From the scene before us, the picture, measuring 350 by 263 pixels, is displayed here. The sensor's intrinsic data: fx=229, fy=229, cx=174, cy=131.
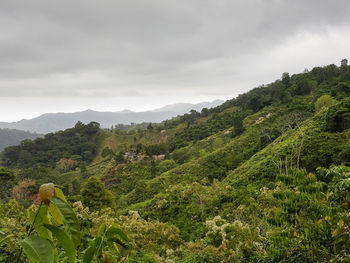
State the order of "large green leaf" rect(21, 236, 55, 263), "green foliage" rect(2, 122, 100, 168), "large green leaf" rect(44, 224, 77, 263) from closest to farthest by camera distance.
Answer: "large green leaf" rect(21, 236, 55, 263)
"large green leaf" rect(44, 224, 77, 263)
"green foliage" rect(2, 122, 100, 168)

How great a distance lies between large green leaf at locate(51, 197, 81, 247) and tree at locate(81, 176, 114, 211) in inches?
742

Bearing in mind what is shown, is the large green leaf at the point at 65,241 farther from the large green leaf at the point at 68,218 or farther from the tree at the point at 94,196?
the tree at the point at 94,196

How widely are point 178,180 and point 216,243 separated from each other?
18043 millimetres

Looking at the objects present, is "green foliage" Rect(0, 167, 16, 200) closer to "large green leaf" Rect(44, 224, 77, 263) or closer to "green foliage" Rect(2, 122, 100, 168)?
"large green leaf" Rect(44, 224, 77, 263)

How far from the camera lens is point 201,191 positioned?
54.4 feet

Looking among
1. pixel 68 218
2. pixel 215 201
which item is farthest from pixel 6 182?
pixel 68 218

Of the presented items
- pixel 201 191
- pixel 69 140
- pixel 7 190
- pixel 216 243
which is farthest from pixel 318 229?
pixel 69 140

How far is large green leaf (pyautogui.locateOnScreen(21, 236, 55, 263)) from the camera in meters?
0.71

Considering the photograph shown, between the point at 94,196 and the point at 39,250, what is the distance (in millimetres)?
19497

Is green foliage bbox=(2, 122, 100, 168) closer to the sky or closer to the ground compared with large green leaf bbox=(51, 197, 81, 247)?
closer to the ground

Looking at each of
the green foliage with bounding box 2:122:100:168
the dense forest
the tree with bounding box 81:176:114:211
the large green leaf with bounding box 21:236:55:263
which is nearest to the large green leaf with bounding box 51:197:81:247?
the dense forest

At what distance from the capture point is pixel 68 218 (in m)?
0.88

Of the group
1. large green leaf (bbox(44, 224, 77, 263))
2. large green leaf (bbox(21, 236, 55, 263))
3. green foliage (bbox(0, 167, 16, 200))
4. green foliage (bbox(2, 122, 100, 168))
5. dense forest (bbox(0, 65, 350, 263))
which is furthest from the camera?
green foliage (bbox(2, 122, 100, 168))

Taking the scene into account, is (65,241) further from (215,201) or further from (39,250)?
(215,201)
